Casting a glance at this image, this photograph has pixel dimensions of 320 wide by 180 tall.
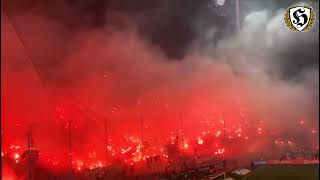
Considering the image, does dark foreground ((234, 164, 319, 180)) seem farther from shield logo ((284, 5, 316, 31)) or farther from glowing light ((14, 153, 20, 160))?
glowing light ((14, 153, 20, 160))

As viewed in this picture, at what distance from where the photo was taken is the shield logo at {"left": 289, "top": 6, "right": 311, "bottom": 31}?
16.1 m

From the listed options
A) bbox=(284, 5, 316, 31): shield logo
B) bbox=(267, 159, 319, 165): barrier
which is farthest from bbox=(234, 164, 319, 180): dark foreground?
bbox=(284, 5, 316, 31): shield logo

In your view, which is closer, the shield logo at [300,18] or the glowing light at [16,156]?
the shield logo at [300,18]

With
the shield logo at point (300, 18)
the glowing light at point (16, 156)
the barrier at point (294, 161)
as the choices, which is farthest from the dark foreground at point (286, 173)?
the glowing light at point (16, 156)

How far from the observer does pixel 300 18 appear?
633 inches

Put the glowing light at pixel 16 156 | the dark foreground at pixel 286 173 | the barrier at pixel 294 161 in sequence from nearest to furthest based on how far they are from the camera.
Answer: the glowing light at pixel 16 156 → the dark foreground at pixel 286 173 → the barrier at pixel 294 161

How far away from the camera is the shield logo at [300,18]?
1609cm

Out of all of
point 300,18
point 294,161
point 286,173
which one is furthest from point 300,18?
point 294,161

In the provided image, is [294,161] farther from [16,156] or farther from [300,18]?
[16,156]

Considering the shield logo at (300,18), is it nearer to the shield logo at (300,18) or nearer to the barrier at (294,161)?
the shield logo at (300,18)

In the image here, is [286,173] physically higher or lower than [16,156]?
lower

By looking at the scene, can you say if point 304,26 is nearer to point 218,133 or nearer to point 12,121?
point 12,121

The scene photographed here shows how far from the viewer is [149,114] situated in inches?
1559

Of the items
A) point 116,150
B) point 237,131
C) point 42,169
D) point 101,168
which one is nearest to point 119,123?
point 116,150
